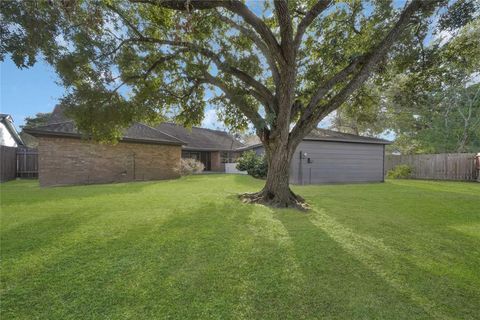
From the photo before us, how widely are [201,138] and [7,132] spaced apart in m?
14.7

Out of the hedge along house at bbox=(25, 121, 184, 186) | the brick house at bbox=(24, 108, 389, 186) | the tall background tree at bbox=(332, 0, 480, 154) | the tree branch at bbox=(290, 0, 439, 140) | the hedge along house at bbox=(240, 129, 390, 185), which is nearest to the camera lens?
the tree branch at bbox=(290, 0, 439, 140)

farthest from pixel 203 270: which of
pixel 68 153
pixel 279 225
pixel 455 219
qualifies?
pixel 68 153

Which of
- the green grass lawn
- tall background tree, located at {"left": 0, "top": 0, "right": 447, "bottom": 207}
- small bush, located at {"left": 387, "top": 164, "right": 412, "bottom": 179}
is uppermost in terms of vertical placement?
tall background tree, located at {"left": 0, "top": 0, "right": 447, "bottom": 207}

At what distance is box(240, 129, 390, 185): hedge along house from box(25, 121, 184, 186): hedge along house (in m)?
7.77

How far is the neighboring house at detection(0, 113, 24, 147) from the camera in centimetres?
1599

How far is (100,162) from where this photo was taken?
11852 millimetres

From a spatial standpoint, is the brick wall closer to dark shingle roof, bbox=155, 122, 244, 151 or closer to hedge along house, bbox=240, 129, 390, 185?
dark shingle roof, bbox=155, 122, 244, 151

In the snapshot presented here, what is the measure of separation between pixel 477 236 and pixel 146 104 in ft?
28.6

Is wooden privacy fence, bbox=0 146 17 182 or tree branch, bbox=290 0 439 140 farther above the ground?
tree branch, bbox=290 0 439 140

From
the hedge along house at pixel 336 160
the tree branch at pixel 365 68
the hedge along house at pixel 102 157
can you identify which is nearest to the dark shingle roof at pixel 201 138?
the hedge along house at pixel 102 157

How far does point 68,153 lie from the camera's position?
11055mm

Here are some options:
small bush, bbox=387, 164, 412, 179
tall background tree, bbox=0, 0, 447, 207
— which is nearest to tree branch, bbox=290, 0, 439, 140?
tall background tree, bbox=0, 0, 447, 207

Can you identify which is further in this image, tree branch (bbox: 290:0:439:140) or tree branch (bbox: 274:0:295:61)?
tree branch (bbox: 290:0:439:140)

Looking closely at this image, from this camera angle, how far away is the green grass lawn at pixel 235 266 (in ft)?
6.37
